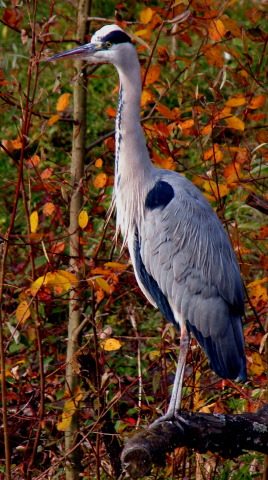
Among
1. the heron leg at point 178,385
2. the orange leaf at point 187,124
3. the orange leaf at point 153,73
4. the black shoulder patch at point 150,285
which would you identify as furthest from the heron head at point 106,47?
the heron leg at point 178,385

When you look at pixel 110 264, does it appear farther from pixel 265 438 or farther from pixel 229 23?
pixel 229 23

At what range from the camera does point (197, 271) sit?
2729 mm

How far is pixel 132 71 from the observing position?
2.58m

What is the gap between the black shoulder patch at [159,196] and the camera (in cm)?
271

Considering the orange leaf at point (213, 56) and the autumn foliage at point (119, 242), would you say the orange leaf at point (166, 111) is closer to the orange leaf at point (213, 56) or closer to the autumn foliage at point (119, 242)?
the autumn foliage at point (119, 242)

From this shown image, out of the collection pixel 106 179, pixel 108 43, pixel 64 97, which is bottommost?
pixel 106 179

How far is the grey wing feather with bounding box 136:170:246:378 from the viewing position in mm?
2701

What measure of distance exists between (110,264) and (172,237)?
526 millimetres

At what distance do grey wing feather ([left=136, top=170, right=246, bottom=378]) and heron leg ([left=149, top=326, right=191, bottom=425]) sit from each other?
68mm

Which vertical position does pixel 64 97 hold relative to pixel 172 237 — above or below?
above

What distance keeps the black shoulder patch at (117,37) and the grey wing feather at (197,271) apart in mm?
644

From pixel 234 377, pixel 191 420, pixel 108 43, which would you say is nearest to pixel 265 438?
pixel 191 420

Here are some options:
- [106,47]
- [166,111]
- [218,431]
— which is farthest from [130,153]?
[218,431]

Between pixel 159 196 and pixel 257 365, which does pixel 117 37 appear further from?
pixel 257 365
